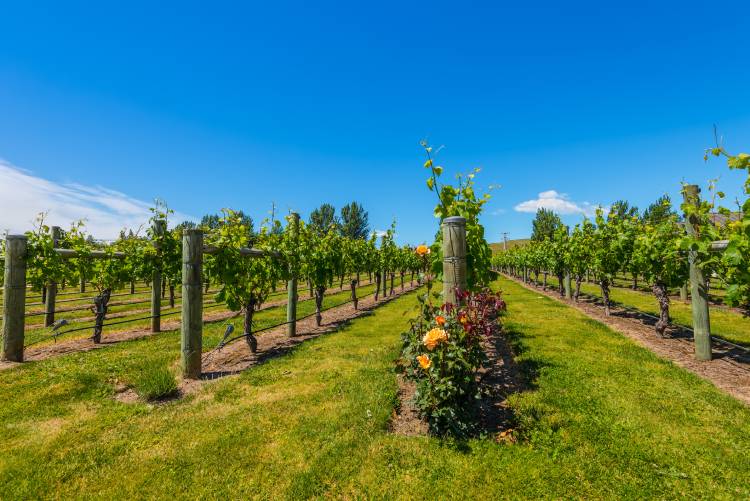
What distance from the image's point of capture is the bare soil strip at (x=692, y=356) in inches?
195

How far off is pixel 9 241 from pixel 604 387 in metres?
10.8

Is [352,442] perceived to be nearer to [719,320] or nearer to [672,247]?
[672,247]

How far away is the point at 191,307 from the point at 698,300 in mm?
9163

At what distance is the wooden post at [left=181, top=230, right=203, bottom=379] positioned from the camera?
17.8 ft

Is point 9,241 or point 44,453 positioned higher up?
point 9,241

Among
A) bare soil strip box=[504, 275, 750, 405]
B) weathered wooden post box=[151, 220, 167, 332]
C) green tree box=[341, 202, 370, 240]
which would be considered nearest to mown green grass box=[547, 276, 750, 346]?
bare soil strip box=[504, 275, 750, 405]

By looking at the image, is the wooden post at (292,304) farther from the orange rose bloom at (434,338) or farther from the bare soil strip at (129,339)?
the orange rose bloom at (434,338)

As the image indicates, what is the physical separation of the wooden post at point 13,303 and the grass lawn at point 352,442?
1514mm

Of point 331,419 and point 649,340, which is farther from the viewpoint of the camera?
point 649,340

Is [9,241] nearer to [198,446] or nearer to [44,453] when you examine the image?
[44,453]

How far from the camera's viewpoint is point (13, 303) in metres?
6.36

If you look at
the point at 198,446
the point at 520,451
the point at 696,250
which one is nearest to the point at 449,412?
the point at 520,451

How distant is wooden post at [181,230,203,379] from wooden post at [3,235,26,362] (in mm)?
3605

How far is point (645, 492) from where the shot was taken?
262cm
